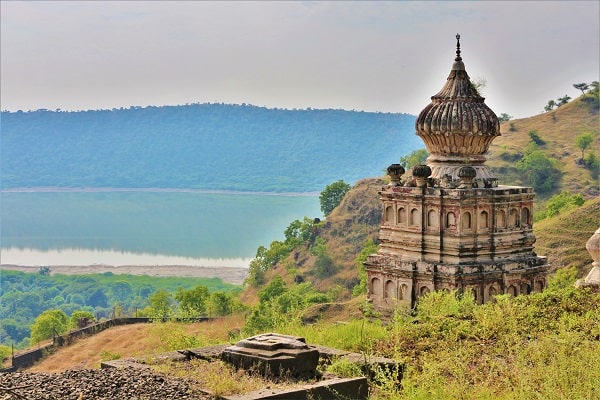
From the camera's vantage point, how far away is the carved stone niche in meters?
10.4

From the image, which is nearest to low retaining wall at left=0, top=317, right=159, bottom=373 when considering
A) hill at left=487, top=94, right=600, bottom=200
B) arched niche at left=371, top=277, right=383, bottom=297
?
arched niche at left=371, top=277, right=383, bottom=297

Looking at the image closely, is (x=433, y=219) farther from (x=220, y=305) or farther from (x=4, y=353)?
(x=4, y=353)

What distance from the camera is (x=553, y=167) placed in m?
69.2

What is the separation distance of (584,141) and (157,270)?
252 feet

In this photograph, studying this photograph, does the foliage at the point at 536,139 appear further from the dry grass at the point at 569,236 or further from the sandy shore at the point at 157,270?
the sandy shore at the point at 157,270

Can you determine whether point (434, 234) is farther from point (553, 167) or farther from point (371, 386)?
point (553, 167)

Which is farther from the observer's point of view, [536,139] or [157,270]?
[157,270]

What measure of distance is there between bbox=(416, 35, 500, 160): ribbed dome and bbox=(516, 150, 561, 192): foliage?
44421mm

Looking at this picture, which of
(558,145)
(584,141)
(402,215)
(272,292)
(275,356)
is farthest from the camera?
(558,145)

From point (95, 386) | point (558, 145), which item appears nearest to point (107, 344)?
point (95, 386)

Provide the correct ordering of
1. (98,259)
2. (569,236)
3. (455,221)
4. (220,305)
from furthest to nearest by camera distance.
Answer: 1. (98,259)
2. (220,305)
3. (569,236)
4. (455,221)

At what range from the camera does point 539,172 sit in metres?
67.7

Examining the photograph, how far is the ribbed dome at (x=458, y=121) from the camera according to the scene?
23359 millimetres

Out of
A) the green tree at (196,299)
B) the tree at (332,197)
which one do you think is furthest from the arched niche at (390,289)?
the tree at (332,197)
